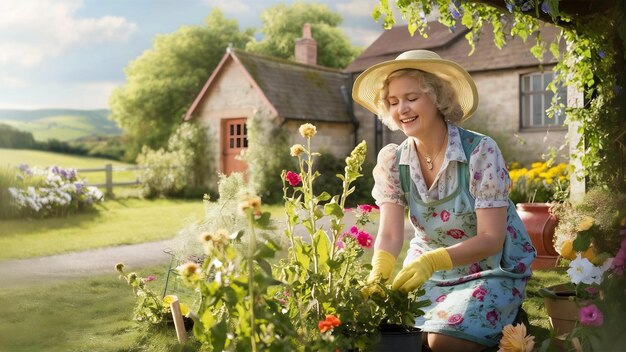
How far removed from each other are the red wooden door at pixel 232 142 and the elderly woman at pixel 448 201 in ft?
38.9

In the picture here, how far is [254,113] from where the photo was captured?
1393 cm

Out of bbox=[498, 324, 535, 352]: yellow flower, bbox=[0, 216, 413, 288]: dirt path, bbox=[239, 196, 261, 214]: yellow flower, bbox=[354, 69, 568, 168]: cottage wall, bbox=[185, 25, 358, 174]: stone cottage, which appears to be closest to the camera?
bbox=[239, 196, 261, 214]: yellow flower

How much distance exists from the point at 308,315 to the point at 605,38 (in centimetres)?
274

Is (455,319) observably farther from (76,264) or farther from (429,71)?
(76,264)

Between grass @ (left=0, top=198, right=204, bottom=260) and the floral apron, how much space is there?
9.95 feet

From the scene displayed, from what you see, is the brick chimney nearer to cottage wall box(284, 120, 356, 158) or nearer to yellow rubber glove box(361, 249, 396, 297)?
cottage wall box(284, 120, 356, 158)

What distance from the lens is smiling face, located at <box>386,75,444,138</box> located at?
2811 mm

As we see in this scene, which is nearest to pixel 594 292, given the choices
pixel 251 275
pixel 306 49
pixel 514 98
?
pixel 251 275

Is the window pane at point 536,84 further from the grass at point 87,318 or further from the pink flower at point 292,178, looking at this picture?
the pink flower at point 292,178

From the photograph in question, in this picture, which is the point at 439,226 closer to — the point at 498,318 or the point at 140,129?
the point at 498,318

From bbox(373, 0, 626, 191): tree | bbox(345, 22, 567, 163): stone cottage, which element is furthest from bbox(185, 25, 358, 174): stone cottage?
bbox(373, 0, 626, 191): tree

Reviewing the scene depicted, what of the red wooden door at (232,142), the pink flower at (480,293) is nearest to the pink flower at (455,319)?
the pink flower at (480,293)

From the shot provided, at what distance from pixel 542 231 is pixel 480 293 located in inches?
101

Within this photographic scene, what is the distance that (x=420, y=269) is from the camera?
95.5 inches
